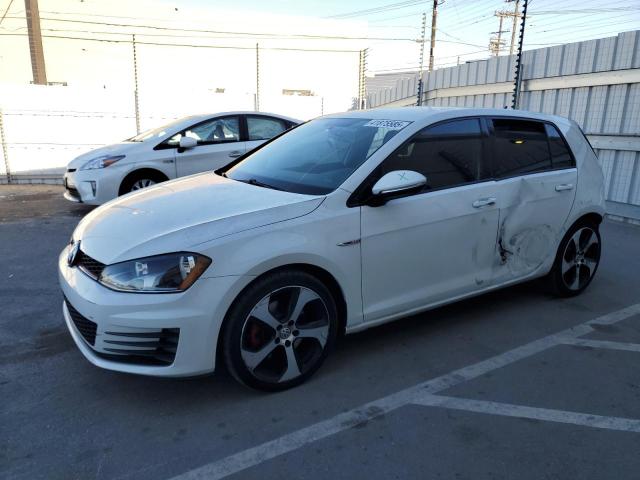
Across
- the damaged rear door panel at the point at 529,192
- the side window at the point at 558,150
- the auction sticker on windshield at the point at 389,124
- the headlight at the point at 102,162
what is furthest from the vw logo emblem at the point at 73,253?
the headlight at the point at 102,162

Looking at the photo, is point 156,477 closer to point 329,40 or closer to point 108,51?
point 108,51

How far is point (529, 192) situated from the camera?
13.0ft

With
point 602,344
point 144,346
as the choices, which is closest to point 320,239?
point 144,346

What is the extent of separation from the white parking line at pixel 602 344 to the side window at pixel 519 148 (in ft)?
4.28

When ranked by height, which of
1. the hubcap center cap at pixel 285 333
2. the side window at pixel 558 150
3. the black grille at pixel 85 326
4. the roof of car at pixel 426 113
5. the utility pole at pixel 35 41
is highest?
the utility pole at pixel 35 41

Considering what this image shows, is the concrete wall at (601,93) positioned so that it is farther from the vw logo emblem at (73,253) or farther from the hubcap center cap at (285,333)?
the vw logo emblem at (73,253)

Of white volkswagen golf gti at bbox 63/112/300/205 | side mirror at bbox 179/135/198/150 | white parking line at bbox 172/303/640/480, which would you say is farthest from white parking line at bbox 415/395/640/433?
side mirror at bbox 179/135/198/150

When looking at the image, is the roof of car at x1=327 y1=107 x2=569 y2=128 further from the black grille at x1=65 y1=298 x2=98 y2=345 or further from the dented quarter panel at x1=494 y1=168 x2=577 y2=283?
the black grille at x1=65 y1=298 x2=98 y2=345

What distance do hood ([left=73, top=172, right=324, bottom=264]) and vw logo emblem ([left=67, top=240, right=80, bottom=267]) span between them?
0.05 metres

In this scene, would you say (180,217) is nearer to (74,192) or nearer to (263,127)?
(74,192)

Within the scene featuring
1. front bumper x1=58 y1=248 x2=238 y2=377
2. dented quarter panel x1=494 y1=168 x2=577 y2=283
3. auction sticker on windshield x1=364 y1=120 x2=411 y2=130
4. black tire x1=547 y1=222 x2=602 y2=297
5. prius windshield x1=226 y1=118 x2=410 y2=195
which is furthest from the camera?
black tire x1=547 y1=222 x2=602 y2=297

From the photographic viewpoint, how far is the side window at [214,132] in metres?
7.69

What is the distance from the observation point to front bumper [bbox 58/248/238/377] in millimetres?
2588

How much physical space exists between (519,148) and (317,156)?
1.64 m
